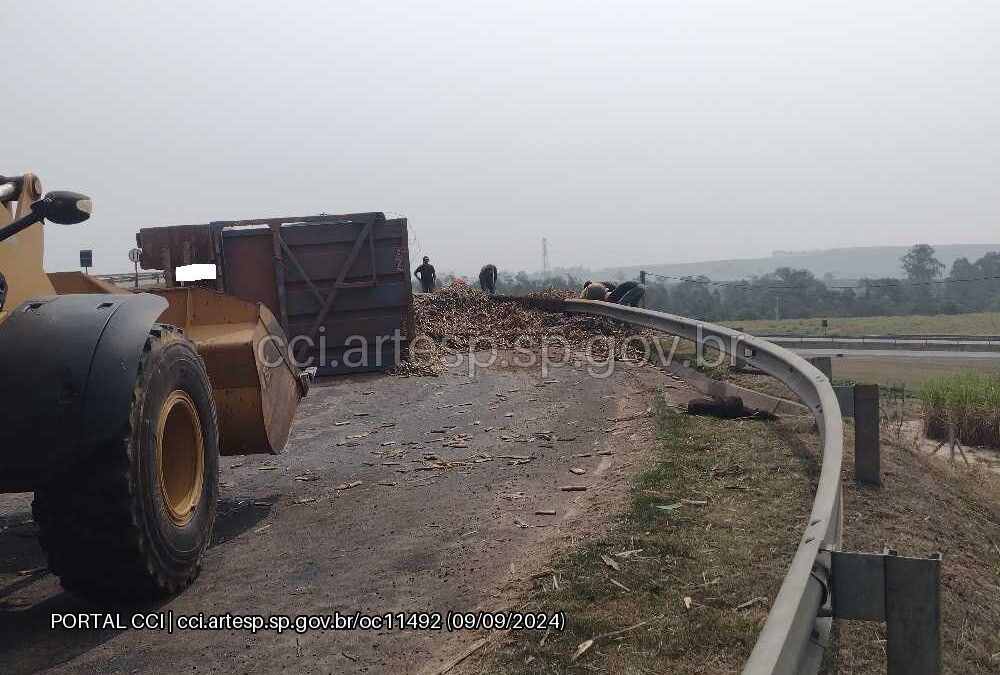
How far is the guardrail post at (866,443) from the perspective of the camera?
558 centimetres

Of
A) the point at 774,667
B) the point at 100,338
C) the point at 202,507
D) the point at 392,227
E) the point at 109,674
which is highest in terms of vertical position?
the point at 392,227

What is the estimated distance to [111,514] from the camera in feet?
13.4

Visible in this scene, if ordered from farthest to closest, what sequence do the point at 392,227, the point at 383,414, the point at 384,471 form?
the point at 392,227
the point at 383,414
the point at 384,471

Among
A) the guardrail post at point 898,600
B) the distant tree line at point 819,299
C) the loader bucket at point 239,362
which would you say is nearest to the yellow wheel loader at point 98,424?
the loader bucket at point 239,362

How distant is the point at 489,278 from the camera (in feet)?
68.6

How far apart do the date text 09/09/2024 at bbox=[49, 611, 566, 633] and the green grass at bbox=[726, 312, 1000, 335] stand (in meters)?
39.3

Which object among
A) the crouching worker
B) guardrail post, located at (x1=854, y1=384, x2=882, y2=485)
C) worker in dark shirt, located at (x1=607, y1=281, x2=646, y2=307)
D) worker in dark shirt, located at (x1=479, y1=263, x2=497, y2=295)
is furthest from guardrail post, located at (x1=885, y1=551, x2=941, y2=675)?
worker in dark shirt, located at (x1=479, y1=263, x2=497, y2=295)

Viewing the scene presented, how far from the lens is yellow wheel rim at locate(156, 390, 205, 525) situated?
4906 mm

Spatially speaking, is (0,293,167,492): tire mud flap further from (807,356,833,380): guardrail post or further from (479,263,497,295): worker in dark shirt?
(479,263,497,295): worker in dark shirt

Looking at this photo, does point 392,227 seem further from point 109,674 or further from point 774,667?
point 774,667

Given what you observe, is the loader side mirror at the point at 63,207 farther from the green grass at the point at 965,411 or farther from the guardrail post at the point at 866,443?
the green grass at the point at 965,411

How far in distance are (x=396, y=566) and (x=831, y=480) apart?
242 centimetres

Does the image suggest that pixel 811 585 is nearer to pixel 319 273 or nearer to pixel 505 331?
pixel 319 273

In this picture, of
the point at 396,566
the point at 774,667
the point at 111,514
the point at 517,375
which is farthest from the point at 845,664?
the point at 517,375
